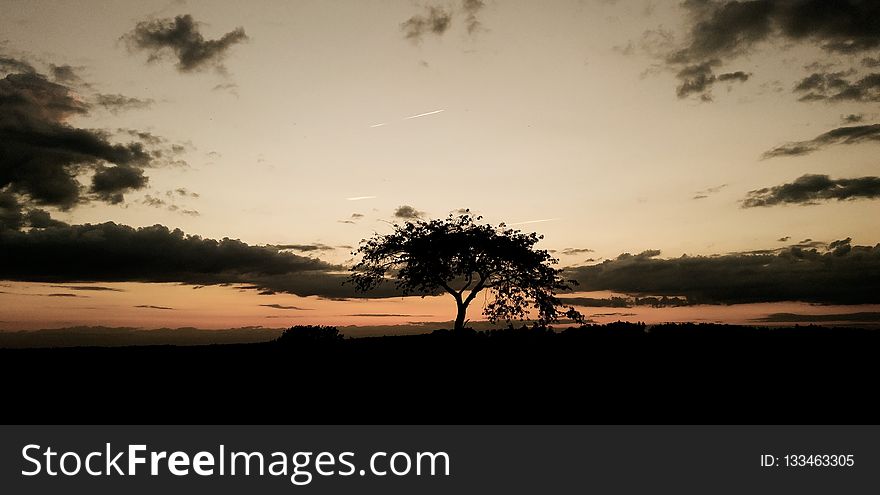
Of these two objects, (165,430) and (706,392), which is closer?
(165,430)

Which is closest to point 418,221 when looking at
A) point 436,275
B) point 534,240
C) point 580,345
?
point 436,275

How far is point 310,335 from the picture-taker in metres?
31.5

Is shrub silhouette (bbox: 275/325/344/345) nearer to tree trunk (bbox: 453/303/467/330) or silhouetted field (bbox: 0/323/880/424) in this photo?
silhouetted field (bbox: 0/323/880/424)

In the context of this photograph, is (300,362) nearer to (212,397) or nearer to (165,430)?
(212,397)

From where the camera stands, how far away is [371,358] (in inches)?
949

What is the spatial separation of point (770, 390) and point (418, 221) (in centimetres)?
3201

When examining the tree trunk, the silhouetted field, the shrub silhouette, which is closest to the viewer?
the silhouetted field

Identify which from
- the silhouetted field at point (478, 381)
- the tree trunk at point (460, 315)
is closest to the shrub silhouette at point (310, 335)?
the silhouetted field at point (478, 381)

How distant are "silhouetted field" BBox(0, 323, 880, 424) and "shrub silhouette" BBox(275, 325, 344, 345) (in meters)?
1.21

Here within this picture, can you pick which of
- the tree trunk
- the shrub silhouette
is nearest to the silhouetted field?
the shrub silhouette

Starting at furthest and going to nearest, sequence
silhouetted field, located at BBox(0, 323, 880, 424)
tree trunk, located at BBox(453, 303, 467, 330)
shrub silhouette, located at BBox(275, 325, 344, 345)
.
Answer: tree trunk, located at BBox(453, 303, 467, 330) < shrub silhouette, located at BBox(275, 325, 344, 345) < silhouetted field, located at BBox(0, 323, 880, 424)

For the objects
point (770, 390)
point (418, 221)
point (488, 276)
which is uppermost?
point (418, 221)

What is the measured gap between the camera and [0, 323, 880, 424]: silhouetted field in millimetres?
15062

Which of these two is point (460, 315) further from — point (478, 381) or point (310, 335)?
point (478, 381)
